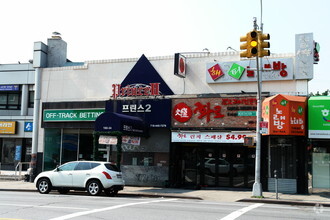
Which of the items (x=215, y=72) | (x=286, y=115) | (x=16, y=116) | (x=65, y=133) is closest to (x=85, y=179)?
(x=65, y=133)

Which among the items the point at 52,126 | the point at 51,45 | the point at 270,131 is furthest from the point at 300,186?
the point at 51,45

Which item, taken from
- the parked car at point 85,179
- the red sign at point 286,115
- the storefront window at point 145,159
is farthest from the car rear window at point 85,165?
the red sign at point 286,115

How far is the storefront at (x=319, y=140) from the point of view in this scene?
59.6 ft

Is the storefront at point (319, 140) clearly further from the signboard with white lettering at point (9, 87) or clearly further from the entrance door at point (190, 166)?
the signboard with white lettering at point (9, 87)

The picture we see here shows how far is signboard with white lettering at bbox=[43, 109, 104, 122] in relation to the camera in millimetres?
23478

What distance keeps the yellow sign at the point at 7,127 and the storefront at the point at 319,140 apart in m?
24.2

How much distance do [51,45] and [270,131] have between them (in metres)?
15.7

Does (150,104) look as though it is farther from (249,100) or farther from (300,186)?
(300,186)

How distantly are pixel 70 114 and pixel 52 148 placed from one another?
281 centimetres

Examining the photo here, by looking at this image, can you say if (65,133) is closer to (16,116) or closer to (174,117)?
(174,117)

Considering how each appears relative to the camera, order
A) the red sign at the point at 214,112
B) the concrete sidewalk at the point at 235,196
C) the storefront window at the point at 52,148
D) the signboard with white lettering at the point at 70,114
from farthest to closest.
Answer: the storefront window at the point at 52,148, the signboard with white lettering at the point at 70,114, the red sign at the point at 214,112, the concrete sidewalk at the point at 235,196

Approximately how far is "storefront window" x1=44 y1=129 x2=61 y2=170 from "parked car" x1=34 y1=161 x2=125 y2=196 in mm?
6344

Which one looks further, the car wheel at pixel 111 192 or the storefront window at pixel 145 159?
the storefront window at pixel 145 159

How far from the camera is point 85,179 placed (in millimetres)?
17797
